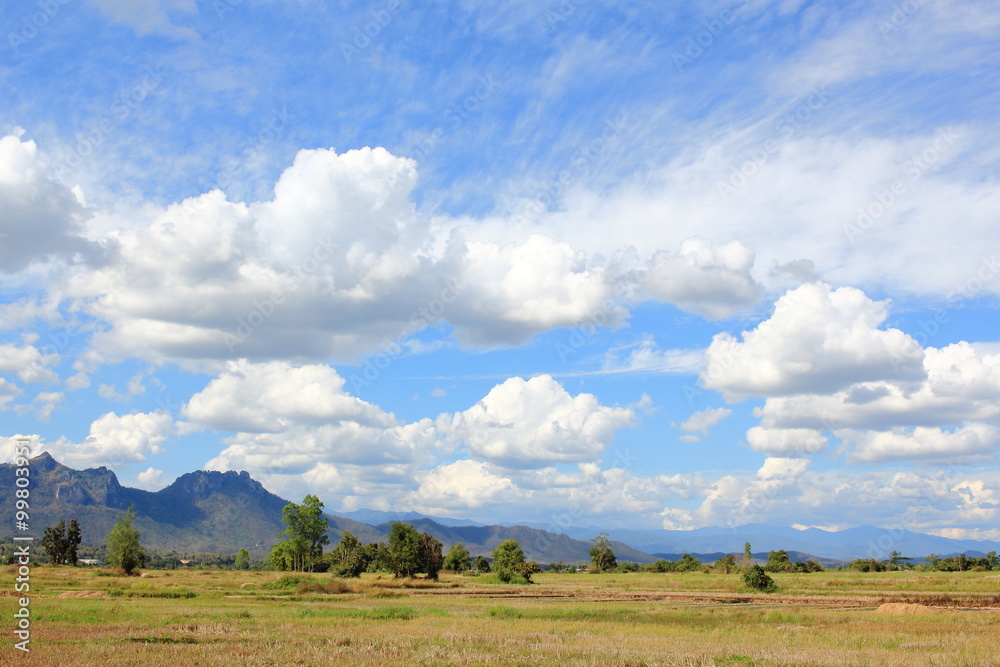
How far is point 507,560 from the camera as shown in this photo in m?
109

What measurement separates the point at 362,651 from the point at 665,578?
85.1 meters

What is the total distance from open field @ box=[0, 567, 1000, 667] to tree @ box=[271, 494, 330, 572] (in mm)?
48785

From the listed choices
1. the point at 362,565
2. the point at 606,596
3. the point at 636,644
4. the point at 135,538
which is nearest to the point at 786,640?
the point at 636,644

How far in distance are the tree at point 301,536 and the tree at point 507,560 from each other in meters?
30.1

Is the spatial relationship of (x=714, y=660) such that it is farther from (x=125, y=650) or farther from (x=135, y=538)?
(x=135, y=538)

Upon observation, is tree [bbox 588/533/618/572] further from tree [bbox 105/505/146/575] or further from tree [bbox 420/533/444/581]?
tree [bbox 105/505/146/575]

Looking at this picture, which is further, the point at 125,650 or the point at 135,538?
the point at 135,538

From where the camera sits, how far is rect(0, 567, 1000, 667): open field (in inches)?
990

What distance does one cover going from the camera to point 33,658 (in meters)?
22.2

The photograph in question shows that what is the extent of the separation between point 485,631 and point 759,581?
5196 centimetres

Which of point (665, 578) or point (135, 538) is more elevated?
point (135, 538)

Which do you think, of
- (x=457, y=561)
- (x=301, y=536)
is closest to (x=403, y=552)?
(x=301, y=536)

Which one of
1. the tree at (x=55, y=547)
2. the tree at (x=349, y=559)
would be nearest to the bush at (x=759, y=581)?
the tree at (x=349, y=559)

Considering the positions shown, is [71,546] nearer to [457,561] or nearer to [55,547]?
[55,547]
